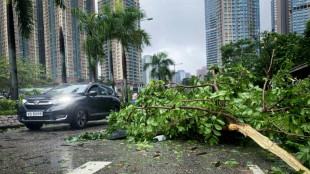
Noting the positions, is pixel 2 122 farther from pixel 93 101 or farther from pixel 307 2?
pixel 307 2

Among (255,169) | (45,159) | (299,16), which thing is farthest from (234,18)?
(45,159)

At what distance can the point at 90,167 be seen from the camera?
125 inches

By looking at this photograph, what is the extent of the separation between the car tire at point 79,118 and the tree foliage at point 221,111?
289 centimetres

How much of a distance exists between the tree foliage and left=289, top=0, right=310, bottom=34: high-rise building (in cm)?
7733

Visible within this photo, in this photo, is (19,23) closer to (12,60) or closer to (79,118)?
(12,60)

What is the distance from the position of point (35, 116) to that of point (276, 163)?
6.79 m

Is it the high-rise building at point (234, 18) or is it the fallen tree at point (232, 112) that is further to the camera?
the high-rise building at point (234, 18)

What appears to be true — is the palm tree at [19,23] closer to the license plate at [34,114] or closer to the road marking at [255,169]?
the license plate at [34,114]

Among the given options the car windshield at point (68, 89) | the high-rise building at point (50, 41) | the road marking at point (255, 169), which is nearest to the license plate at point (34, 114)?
the car windshield at point (68, 89)

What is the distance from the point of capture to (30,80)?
41750mm

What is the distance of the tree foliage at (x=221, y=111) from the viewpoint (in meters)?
3.69

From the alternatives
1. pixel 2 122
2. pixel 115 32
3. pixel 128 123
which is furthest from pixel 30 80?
pixel 128 123

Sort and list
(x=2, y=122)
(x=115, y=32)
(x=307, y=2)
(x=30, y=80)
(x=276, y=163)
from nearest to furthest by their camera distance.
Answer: (x=276, y=163), (x=2, y=122), (x=115, y=32), (x=30, y=80), (x=307, y=2)

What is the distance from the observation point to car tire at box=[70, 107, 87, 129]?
26.2 ft
